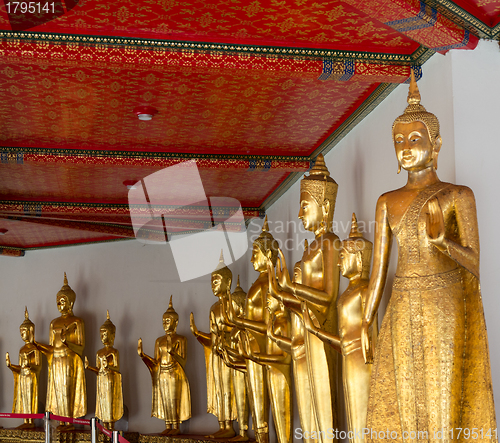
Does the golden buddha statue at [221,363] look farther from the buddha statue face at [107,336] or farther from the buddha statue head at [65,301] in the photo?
the buddha statue head at [65,301]

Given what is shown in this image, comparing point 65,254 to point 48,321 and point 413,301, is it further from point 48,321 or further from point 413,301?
point 413,301

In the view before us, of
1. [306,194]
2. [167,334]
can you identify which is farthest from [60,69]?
[167,334]

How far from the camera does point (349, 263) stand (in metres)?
4.38

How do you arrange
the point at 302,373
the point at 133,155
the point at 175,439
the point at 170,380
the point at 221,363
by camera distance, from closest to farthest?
the point at 302,373
the point at 133,155
the point at 221,363
the point at 175,439
the point at 170,380

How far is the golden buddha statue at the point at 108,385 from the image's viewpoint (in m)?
9.37

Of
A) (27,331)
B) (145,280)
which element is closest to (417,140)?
(145,280)

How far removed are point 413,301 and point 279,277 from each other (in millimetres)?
1585

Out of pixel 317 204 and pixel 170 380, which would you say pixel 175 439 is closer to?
pixel 170 380

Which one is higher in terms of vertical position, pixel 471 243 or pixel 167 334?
pixel 167 334

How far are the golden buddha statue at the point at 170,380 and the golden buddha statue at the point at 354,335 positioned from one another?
5045 millimetres

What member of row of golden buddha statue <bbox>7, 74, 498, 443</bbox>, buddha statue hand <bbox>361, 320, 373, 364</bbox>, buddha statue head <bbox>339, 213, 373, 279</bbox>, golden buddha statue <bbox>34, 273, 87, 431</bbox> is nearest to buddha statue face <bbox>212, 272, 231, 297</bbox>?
row of golden buddha statue <bbox>7, 74, 498, 443</bbox>

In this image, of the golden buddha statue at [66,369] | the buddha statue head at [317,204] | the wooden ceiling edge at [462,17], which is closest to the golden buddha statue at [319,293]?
the buddha statue head at [317,204]

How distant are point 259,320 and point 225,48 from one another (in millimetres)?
3121

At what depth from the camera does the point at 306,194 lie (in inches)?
199
